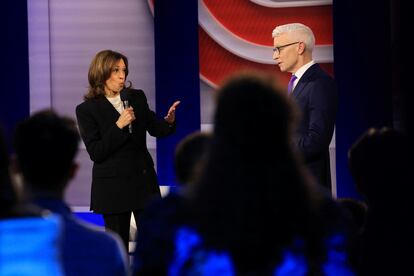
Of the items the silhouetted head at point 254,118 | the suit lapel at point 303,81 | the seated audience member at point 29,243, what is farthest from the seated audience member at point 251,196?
the suit lapel at point 303,81

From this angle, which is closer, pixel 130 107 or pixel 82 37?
pixel 130 107

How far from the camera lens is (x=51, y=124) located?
6.93ft

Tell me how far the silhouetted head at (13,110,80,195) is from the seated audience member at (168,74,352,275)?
1.57 feet

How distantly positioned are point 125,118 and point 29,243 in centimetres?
290

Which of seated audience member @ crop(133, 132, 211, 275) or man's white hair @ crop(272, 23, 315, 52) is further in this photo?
man's white hair @ crop(272, 23, 315, 52)

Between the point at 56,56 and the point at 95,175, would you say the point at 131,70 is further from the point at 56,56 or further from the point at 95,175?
the point at 95,175

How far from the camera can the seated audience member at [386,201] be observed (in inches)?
81.9

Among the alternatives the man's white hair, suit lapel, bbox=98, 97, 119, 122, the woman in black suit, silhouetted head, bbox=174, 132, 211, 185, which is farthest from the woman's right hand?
silhouetted head, bbox=174, 132, 211, 185

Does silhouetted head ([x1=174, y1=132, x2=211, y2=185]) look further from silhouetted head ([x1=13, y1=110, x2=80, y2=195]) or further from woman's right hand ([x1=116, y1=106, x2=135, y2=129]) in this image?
woman's right hand ([x1=116, y1=106, x2=135, y2=129])

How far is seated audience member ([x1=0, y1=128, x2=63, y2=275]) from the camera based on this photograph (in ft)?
5.44

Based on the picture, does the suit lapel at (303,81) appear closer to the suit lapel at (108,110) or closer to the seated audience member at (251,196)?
the suit lapel at (108,110)

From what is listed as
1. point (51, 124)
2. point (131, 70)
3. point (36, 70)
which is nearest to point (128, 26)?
point (131, 70)

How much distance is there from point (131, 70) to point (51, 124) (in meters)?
4.50

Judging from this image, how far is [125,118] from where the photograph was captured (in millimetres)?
4543
